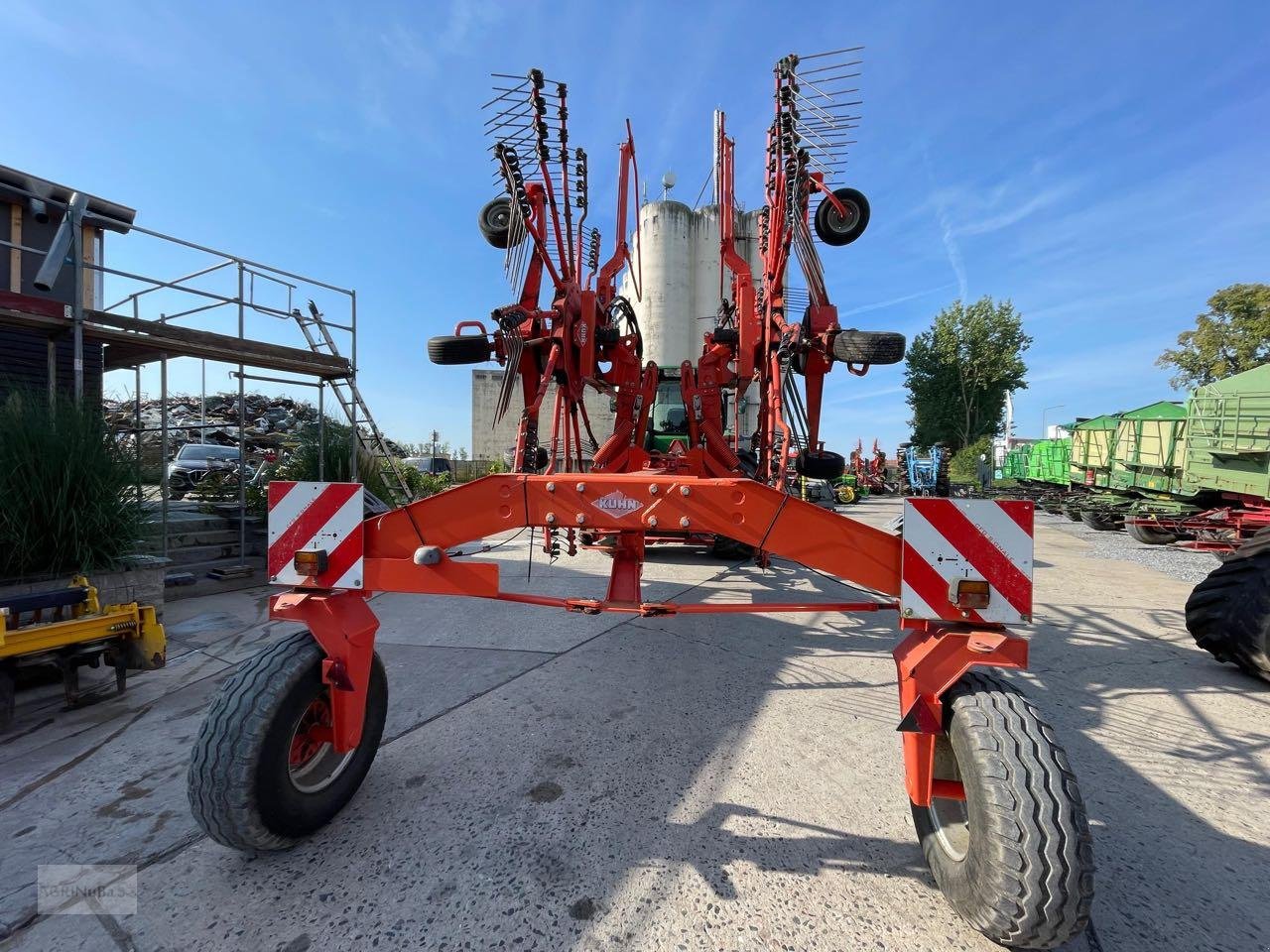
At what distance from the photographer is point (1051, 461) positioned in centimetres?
2052

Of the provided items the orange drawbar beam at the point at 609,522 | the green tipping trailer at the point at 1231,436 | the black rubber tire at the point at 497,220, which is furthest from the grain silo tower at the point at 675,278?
the orange drawbar beam at the point at 609,522

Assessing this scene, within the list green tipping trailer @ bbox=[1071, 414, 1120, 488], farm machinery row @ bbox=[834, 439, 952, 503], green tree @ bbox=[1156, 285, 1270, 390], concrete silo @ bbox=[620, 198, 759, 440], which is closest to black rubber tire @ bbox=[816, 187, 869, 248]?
green tipping trailer @ bbox=[1071, 414, 1120, 488]

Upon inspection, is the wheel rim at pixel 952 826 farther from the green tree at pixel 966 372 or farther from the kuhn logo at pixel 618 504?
the green tree at pixel 966 372

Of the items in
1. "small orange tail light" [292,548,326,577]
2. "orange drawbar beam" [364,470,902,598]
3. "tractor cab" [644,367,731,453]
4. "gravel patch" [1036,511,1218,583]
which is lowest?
"gravel patch" [1036,511,1218,583]

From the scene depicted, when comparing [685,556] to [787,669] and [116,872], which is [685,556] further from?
[116,872]

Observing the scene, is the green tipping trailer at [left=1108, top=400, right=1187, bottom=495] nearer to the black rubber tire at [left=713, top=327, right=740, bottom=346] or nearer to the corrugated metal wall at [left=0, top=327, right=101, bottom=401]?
the black rubber tire at [left=713, top=327, right=740, bottom=346]

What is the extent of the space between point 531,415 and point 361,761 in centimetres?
281

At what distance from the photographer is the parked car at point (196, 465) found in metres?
12.5

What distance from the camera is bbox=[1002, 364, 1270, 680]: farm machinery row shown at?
4.08 metres

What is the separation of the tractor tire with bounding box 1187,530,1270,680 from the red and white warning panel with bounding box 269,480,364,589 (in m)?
5.86

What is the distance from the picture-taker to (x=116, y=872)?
2088 mm

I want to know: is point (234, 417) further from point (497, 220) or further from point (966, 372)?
point (966, 372)

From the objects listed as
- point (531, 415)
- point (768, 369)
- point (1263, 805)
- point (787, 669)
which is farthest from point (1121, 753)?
point (531, 415)

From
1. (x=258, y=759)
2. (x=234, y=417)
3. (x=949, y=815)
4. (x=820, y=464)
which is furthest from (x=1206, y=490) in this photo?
(x=234, y=417)
